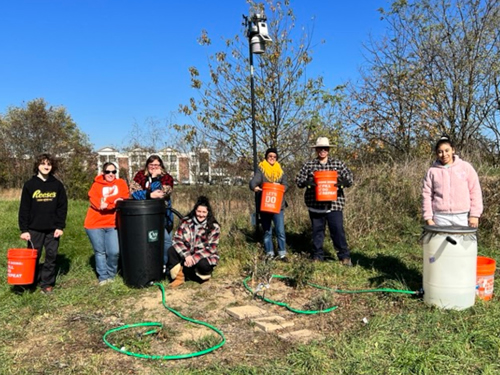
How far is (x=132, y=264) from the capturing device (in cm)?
463

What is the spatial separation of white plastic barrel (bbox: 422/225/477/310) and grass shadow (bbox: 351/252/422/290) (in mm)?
671

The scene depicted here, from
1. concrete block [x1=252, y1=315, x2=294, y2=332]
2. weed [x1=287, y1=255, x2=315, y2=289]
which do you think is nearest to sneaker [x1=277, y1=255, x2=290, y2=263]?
weed [x1=287, y1=255, x2=315, y2=289]

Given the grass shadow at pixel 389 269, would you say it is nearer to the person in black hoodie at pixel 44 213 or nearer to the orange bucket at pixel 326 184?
the orange bucket at pixel 326 184

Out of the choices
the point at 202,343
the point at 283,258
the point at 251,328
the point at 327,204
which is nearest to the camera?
the point at 202,343

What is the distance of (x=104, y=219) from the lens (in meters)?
4.80

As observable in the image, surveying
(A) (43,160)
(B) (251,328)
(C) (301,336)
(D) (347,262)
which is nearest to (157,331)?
(B) (251,328)

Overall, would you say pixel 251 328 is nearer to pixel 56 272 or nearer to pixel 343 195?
pixel 343 195

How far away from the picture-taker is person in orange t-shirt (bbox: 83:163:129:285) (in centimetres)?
479

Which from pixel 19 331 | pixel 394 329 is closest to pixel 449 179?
pixel 394 329

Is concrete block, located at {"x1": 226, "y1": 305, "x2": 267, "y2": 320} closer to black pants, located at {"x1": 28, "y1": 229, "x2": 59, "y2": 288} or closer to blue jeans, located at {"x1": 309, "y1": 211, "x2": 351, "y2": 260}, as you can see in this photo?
blue jeans, located at {"x1": 309, "y1": 211, "x2": 351, "y2": 260}

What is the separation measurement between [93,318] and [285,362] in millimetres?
1848

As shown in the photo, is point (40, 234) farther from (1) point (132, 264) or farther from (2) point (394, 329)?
(2) point (394, 329)

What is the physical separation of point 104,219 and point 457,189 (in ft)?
12.1

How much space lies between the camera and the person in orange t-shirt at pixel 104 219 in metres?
4.79
